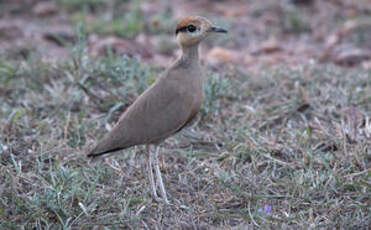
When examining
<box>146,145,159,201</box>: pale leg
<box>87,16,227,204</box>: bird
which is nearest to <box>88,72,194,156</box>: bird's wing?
<box>87,16,227,204</box>: bird

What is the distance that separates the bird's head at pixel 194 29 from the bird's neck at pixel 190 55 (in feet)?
0.12

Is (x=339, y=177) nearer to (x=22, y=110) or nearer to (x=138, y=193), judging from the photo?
(x=138, y=193)

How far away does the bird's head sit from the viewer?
13.3 ft

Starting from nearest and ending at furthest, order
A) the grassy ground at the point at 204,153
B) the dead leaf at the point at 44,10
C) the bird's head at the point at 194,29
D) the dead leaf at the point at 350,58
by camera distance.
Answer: the grassy ground at the point at 204,153, the bird's head at the point at 194,29, the dead leaf at the point at 350,58, the dead leaf at the point at 44,10

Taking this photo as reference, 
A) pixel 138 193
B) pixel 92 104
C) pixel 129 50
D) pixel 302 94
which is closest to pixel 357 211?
pixel 138 193

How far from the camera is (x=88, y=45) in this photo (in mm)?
7367

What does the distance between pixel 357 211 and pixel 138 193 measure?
1459 mm

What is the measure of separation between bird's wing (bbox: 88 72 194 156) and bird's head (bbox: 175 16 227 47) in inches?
12.4

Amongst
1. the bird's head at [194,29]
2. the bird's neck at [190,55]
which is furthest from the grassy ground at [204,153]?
the bird's head at [194,29]

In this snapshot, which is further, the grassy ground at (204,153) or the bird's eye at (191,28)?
the bird's eye at (191,28)

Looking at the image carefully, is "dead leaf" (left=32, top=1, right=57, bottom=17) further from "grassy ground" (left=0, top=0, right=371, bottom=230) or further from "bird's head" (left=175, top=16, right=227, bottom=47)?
"bird's head" (left=175, top=16, right=227, bottom=47)

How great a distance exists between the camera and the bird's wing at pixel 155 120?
3902 mm

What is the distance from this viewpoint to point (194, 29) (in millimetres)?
4070

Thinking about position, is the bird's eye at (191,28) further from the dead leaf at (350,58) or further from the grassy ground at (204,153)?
the dead leaf at (350,58)
